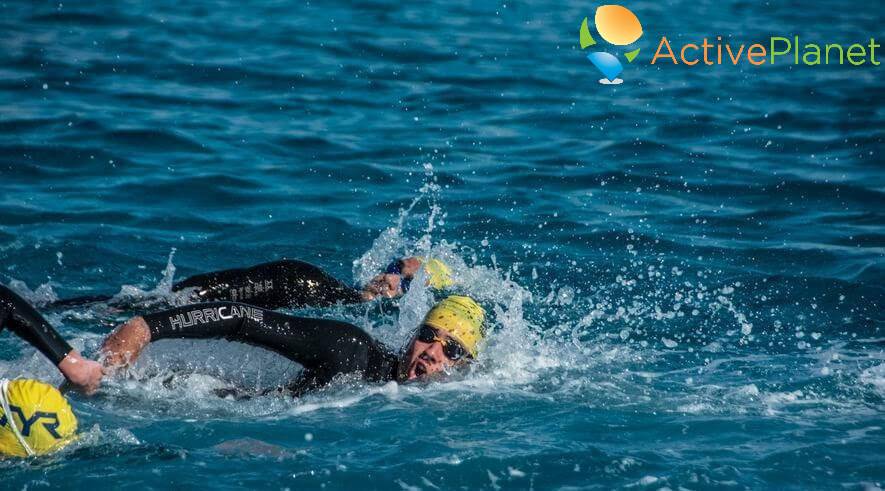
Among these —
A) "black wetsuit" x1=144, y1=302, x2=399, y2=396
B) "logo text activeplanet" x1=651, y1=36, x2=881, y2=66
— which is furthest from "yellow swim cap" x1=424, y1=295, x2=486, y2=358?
"logo text activeplanet" x1=651, y1=36, x2=881, y2=66

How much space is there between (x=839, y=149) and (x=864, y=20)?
7.93 metres

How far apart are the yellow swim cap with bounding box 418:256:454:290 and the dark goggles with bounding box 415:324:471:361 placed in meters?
2.12

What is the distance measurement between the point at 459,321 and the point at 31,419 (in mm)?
2953

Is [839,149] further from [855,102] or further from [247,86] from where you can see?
[247,86]

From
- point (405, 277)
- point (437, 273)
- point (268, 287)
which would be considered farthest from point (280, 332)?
point (437, 273)

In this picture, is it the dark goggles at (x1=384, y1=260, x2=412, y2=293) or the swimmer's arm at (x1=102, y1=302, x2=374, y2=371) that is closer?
the swimmer's arm at (x1=102, y1=302, x2=374, y2=371)

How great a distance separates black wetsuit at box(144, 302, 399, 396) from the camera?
6.68m

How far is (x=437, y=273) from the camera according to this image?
981 centimetres

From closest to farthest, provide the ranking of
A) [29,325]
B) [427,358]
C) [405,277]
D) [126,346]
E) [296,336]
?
1. [29,325]
2. [126,346]
3. [296,336]
4. [427,358]
5. [405,277]

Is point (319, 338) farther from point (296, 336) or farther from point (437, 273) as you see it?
point (437, 273)

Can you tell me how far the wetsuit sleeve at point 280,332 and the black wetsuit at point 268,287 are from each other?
1.74 meters

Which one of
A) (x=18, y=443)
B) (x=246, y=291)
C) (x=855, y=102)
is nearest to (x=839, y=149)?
(x=855, y=102)

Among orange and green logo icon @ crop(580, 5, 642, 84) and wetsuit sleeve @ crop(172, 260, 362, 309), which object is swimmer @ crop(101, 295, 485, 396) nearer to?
wetsuit sleeve @ crop(172, 260, 362, 309)

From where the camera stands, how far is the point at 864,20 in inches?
822
